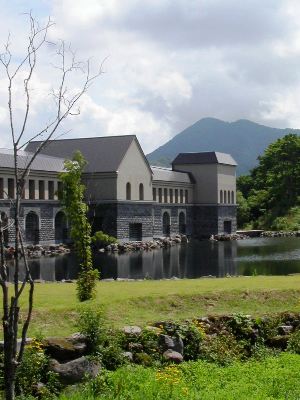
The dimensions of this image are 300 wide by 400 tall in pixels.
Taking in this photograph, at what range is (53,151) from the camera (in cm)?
7000

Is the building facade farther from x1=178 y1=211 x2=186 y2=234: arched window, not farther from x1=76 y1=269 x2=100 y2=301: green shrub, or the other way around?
x1=76 y1=269 x2=100 y2=301: green shrub

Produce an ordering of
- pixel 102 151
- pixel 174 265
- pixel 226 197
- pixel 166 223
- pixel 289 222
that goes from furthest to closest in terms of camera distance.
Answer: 1. pixel 289 222
2. pixel 226 197
3. pixel 166 223
4. pixel 102 151
5. pixel 174 265

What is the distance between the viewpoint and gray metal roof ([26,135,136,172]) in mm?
63062

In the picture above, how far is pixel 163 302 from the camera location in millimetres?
15656

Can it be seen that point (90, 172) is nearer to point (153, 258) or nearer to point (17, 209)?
point (153, 258)

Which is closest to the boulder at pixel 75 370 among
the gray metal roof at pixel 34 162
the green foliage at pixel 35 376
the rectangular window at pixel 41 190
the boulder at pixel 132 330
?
the green foliage at pixel 35 376

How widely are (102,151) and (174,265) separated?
26.2m

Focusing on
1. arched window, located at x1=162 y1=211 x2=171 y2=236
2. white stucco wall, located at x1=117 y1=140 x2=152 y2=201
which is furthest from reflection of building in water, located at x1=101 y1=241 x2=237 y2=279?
arched window, located at x1=162 y1=211 x2=171 y2=236

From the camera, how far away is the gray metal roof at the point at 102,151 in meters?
63.1

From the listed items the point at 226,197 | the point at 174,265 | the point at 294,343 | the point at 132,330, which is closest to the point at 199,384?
the point at 132,330

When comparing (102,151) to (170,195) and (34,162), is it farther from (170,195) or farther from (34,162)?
(170,195)

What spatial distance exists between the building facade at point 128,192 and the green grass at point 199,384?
32016 mm

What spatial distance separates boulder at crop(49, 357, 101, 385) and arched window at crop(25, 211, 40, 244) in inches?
1727

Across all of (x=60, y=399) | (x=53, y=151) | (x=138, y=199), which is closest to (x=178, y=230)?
(x=138, y=199)
